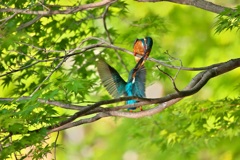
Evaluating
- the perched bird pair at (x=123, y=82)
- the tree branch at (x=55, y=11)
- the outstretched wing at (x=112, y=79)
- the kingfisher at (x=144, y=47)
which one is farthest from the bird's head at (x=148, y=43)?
the tree branch at (x=55, y=11)

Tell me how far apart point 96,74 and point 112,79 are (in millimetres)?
1988

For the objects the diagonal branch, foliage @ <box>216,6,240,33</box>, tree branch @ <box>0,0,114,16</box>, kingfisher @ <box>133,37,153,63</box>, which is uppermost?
tree branch @ <box>0,0,114,16</box>

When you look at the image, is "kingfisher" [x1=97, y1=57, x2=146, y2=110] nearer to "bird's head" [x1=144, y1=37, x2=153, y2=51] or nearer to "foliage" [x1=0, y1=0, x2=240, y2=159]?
"foliage" [x1=0, y1=0, x2=240, y2=159]

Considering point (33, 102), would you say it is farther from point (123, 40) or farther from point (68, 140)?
point (68, 140)

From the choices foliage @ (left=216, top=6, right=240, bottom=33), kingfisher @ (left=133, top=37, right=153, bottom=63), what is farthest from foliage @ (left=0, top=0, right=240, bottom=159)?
kingfisher @ (left=133, top=37, right=153, bottom=63)

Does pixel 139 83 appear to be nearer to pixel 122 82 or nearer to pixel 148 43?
pixel 122 82

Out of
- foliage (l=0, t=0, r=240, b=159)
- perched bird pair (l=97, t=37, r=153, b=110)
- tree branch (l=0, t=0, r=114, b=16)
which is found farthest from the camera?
tree branch (l=0, t=0, r=114, b=16)

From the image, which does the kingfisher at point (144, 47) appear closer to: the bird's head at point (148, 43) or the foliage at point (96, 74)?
the bird's head at point (148, 43)

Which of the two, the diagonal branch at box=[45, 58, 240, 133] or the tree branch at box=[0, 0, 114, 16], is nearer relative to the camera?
the diagonal branch at box=[45, 58, 240, 133]

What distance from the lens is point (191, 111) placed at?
14.4ft

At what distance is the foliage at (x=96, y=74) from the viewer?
10.3 ft

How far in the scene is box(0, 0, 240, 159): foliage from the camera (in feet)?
10.3

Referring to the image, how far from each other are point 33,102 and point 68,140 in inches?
278

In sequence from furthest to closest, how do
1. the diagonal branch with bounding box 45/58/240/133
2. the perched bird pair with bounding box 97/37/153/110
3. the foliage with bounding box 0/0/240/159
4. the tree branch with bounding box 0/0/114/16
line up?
the tree branch with bounding box 0/0/114/16
the perched bird pair with bounding box 97/37/153/110
the foliage with bounding box 0/0/240/159
the diagonal branch with bounding box 45/58/240/133
